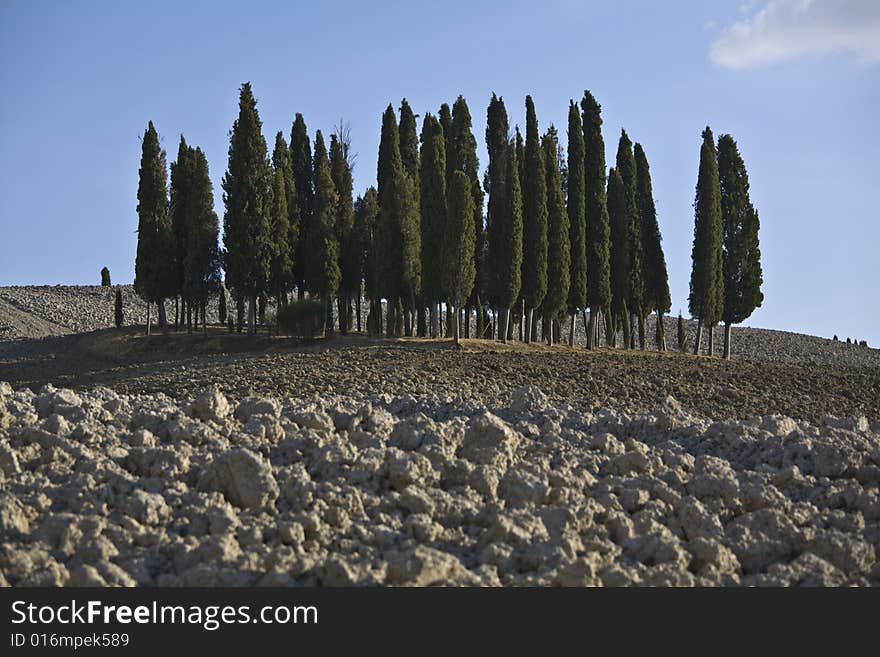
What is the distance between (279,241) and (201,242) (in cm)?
273

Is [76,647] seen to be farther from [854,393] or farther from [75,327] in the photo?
[75,327]

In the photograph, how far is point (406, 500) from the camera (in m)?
6.65

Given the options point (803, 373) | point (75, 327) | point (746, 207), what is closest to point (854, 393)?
point (803, 373)

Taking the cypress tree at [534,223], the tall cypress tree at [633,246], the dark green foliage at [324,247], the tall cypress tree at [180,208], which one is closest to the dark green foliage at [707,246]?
the tall cypress tree at [633,246]

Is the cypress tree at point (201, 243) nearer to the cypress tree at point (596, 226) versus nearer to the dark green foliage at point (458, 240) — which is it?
the dark green foliage at point (458, 240)

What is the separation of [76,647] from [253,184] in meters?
25.3

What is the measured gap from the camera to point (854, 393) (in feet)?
72.8

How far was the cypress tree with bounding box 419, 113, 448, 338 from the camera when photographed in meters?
28.1

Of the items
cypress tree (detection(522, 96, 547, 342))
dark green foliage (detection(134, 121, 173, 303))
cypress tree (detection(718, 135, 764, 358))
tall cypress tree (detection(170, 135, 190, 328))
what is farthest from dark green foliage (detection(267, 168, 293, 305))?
cypress tree (detection(718, 135, 764, 358))

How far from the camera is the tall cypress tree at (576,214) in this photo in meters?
30.9

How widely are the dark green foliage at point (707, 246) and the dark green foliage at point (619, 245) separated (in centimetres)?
215

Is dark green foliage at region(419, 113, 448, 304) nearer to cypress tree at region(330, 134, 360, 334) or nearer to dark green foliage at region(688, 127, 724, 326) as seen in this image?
cypress tree at region(330, 134, 360, 334)

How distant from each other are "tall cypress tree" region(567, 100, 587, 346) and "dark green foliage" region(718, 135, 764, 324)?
496cm

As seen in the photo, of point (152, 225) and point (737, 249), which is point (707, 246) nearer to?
point (737, 249)
